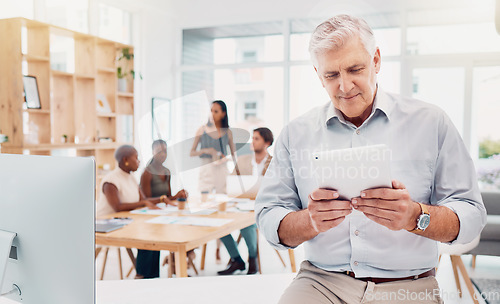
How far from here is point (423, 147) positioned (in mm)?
1458

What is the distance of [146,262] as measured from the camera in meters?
3.28

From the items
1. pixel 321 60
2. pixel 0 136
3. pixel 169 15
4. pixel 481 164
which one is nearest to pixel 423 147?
pixel 321 60

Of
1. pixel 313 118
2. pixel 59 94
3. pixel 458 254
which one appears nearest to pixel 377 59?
pixel 313 118

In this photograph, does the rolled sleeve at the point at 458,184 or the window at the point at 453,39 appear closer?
the rolled sleeve at the point at 458,184

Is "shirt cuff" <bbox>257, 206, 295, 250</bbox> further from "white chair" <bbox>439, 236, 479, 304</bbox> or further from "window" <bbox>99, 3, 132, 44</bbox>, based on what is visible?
"window" <bbox>99, 3, 132, 44</bbox>

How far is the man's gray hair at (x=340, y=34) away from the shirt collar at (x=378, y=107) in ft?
0.49

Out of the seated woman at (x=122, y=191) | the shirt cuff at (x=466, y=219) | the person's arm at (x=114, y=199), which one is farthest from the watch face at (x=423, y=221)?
the person's arm at (x=114, y=199)

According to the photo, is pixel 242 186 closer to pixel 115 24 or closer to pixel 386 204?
pixel 386 204

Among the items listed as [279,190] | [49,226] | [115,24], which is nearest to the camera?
[49,226]

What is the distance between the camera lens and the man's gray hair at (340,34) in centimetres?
142

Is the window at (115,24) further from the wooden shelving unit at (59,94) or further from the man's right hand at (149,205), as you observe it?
the man's right hand at (149,205)

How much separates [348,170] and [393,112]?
54 centimetres

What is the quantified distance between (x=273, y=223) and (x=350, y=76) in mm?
541

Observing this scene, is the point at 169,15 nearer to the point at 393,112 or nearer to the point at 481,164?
the point at 481,164
